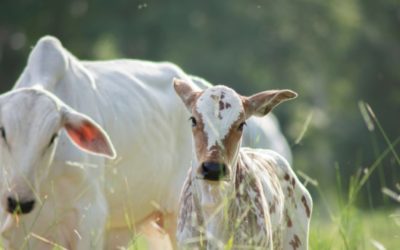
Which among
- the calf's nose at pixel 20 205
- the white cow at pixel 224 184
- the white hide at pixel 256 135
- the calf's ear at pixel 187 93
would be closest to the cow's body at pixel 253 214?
the white cow at pixel 224 184

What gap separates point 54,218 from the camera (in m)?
12.7

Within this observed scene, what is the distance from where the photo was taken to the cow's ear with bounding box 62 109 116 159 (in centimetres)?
1262

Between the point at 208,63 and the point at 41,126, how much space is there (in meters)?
46.5

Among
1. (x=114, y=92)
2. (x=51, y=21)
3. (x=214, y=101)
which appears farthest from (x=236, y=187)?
(x=51, y=21)

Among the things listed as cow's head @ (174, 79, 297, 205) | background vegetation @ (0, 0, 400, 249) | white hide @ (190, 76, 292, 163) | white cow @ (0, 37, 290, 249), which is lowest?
background vegetation @ (0, 0, 400, 249)

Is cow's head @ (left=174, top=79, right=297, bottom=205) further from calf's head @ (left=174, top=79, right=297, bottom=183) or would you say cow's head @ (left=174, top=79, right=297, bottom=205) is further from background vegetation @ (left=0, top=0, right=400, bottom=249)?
background vegetation @ (left=0, top=0, right=400, bottom=249)

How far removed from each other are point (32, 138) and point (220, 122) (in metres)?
2.13

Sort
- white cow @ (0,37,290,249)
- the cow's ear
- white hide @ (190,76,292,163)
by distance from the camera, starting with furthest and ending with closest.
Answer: white hide @ (190,76,292,163)
the cow's ear
white cow @ (0,37,290,249)

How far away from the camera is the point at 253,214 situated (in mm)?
10836

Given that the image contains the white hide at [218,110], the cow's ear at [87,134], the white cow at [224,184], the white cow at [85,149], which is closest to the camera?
the white cow at [224,184]

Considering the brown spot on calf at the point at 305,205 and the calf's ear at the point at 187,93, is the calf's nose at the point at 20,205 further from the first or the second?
the brown spot on calf at the point at 305,205

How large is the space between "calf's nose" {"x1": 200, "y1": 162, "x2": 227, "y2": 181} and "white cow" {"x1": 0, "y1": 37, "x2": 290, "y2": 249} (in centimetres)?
117

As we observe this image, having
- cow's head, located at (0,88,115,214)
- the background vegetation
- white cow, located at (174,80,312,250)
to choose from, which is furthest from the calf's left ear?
the background vegetation

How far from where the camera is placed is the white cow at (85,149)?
1240 centimetres
